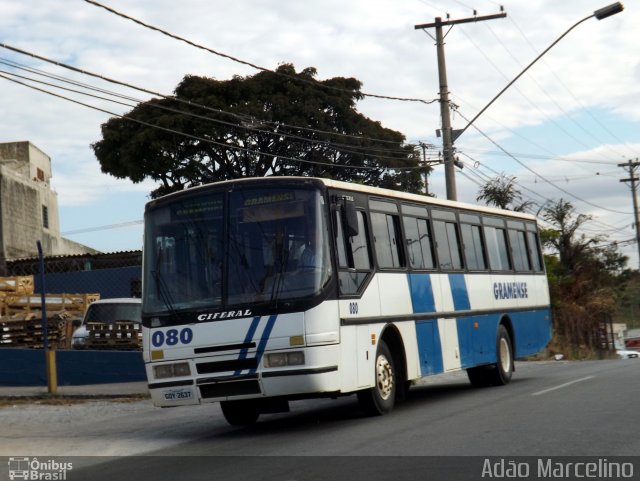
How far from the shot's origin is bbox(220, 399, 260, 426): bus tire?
13.7m

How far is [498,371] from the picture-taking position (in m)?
18.1

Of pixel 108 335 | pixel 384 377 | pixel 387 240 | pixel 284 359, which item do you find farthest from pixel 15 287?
pixel 284 359

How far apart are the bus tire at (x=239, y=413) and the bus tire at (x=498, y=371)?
5.43 m

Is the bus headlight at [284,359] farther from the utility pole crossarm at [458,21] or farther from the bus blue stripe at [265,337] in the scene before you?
the utility pole crossarm at [458,21]

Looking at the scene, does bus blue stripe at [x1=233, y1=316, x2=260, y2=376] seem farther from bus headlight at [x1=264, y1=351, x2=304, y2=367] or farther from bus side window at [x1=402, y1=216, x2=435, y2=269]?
bus side window at [x1=402, y1=216, x2=435, y2=269]

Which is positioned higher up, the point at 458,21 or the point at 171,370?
the point at 458,21

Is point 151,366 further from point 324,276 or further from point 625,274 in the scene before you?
point 625,274

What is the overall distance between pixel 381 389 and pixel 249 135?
30.8 meters

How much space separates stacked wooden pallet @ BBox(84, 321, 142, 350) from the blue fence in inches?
65.8

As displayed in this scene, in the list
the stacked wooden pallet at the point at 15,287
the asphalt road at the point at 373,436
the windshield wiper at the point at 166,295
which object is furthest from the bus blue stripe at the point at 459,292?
the stacked wooden pallet at the point at 15,287

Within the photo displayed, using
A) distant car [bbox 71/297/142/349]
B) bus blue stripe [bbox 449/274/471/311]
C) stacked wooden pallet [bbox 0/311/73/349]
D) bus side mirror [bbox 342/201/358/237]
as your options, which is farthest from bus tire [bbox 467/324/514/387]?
stacked wooden pallet [bbox 0/311/73/349]

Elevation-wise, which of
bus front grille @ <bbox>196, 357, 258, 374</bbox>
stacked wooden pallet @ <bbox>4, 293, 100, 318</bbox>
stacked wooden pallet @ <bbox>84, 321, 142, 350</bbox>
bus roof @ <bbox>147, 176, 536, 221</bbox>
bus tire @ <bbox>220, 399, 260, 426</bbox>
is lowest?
bus tire @ <bbox>220, 399, 260, 426</bbox>

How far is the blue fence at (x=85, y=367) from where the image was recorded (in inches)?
813

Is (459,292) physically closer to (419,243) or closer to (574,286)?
(419,243)
